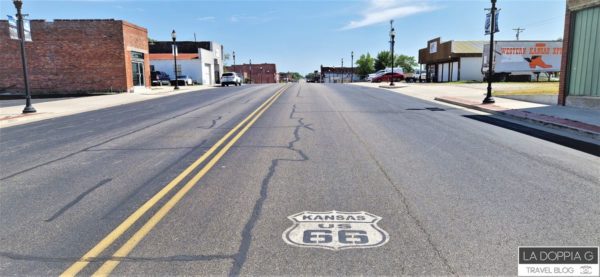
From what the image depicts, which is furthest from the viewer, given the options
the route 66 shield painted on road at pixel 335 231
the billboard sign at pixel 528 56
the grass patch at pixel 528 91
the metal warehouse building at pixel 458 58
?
the metal warehouse building at pixel 458 58

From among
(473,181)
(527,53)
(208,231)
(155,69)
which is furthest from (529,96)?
(155,69)

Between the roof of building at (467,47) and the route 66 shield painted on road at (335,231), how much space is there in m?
52.4

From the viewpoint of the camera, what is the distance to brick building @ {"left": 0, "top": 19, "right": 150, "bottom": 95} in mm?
33844

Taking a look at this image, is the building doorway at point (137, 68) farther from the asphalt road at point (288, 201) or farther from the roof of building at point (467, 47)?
the roof of building at point (467, 47)

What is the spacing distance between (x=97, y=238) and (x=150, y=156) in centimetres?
416

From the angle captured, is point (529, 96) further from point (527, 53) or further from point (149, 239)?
point (527, 53)

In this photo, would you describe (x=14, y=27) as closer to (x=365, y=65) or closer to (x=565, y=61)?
(x=565, y=61)

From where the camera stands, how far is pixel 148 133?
11.5m

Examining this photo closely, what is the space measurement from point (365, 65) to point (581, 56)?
332ft

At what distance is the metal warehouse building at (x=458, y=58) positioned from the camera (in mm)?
52844

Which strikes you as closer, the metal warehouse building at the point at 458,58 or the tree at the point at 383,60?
the metal warehouse building at the point at 458,58

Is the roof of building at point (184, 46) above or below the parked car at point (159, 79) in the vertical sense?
above

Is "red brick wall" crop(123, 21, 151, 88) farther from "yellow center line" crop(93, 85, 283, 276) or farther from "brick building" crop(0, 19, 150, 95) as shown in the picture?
"yellow center line" crop(93, 85, 283, 276)

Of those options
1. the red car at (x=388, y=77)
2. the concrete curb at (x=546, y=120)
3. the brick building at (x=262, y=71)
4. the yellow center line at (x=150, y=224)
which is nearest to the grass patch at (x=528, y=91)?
the concrete curb at (x=546, y=120)
